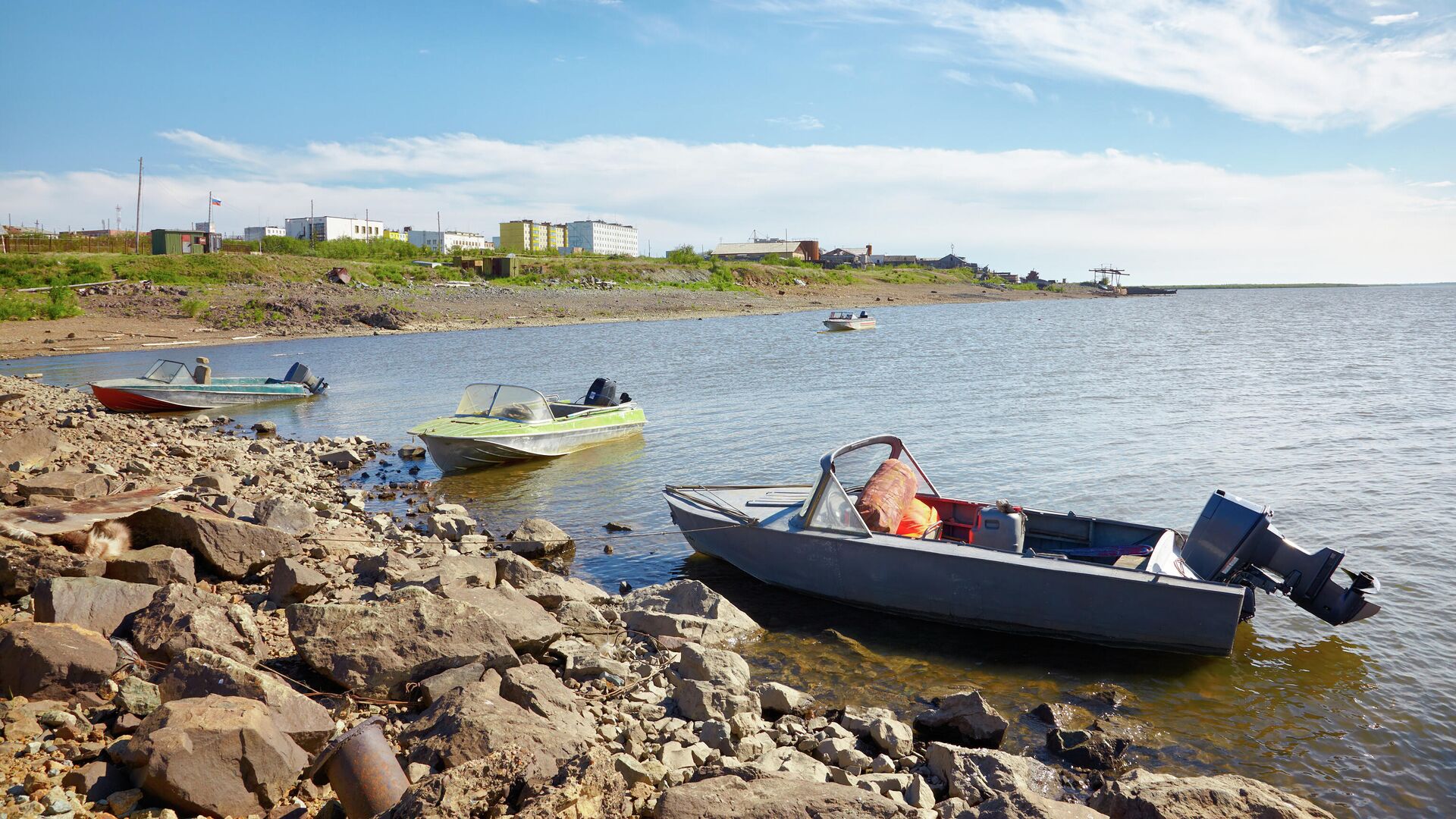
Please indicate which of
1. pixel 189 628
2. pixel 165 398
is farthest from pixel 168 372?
pixel 189 628

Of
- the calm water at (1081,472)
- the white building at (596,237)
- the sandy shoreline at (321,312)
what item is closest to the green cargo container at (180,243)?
the sandy shoreline at (321,312)

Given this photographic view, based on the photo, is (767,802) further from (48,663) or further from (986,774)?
(48,663)

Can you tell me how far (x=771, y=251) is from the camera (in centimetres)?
14688

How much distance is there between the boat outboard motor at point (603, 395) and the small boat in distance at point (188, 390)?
1209cm

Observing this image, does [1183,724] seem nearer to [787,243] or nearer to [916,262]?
[787,243]

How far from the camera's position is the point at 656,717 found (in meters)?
6.35

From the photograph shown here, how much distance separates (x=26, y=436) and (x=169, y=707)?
411 inches

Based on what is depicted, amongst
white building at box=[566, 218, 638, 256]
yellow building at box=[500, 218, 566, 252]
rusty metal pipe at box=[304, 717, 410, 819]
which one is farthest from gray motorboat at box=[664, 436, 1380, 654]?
white building at box=[566, 218, 638, 256]

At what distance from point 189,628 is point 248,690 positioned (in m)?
1.22

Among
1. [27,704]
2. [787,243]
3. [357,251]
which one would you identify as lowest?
[27,704]

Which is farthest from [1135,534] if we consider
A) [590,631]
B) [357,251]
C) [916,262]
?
[916,262]

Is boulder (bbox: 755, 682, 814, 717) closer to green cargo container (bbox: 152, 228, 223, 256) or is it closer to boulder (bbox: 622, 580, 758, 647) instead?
boulder (bbox: 622, 580, 758, 647)

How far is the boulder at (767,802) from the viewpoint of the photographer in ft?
13.4

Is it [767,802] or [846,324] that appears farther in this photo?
[846,324]
